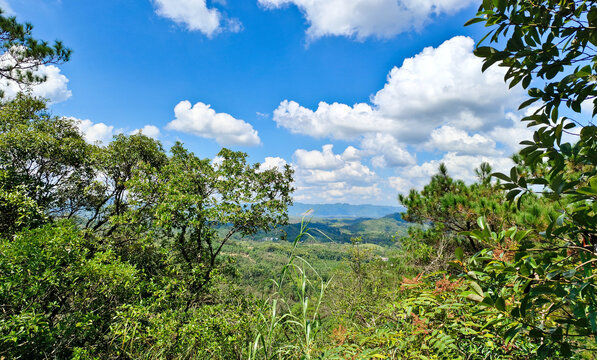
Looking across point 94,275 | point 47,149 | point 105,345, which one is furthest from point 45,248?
point 47,149

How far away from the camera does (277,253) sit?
15.8 ft

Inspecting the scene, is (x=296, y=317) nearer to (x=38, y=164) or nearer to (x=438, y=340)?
(x=438, y=340)

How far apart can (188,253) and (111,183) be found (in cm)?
481

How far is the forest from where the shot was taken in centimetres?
128

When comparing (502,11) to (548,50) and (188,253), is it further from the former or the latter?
(188,253)

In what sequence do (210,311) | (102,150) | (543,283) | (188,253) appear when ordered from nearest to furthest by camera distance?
1. (543,283)
2. (210,311)
3. (188,253)
4. (102,150)

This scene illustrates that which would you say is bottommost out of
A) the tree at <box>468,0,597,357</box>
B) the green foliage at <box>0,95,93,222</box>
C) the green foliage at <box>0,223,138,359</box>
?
the green foliage at <box>0,223,138,359</box>

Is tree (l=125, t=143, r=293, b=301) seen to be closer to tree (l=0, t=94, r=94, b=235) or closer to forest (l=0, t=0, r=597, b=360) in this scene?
forest (l=0, t=0, r=597, b=360)

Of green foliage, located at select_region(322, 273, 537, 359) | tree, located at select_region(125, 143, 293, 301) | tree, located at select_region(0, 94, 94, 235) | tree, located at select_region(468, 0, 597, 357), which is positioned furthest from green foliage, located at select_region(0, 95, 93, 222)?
tree, located at select_region(468, 0, 597, 357)

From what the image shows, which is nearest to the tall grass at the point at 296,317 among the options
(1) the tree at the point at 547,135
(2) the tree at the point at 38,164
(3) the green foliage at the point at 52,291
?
(1) the tree at the point at 547,135

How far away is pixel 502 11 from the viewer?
53.6 inches

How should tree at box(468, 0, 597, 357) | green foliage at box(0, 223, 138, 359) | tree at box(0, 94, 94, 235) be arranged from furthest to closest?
1. tree at box(0, 94, 94, 235)
2. green foliage at box(0, 223, 138, 359)
3. tree at box(468, 0, 597, 357)

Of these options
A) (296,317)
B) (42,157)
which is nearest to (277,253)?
(296,317)

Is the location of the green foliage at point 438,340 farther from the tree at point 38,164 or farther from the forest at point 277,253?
the tree at point 38,164
